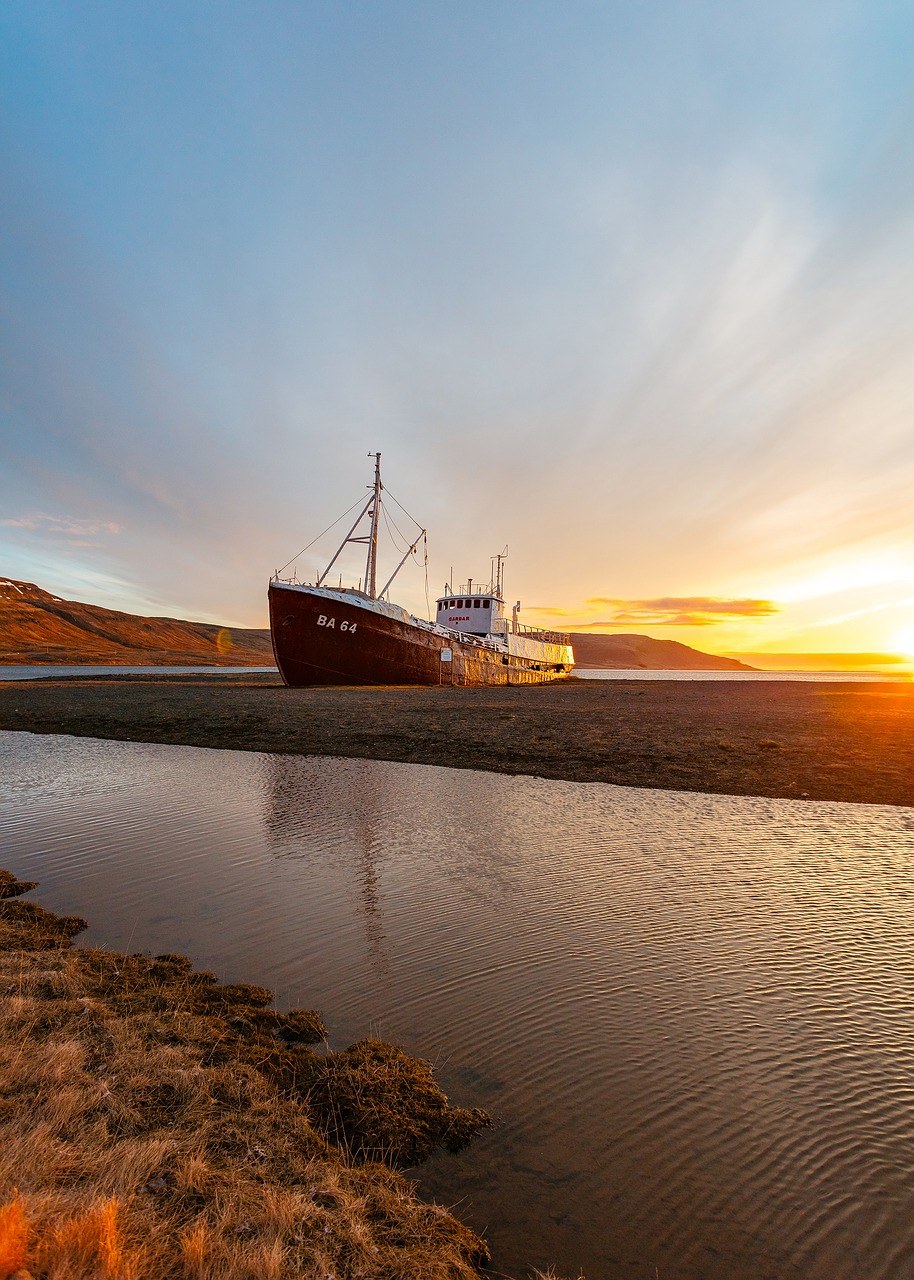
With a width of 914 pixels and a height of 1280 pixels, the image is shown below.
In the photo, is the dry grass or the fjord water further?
the fjord water

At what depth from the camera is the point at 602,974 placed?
229 inches

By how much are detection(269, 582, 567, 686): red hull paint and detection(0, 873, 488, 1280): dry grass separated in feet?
116

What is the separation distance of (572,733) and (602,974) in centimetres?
1611

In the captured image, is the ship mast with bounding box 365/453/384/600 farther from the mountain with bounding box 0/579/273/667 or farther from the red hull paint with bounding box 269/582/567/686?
the mountain with bounding box 0/579/273/667

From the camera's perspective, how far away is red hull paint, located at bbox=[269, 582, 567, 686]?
3972cm

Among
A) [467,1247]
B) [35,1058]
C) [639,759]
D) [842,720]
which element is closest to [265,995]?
[35,1058]

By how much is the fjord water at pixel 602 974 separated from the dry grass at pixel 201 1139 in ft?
1.21

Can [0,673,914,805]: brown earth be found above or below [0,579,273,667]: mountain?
below

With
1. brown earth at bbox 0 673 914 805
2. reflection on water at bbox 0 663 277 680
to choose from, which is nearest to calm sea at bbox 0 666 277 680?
reflection on water at bbox 0 663 277 680

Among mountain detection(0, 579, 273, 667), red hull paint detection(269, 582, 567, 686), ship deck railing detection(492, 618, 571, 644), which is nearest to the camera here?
red hull paint detection(269, 582, 567, 686)

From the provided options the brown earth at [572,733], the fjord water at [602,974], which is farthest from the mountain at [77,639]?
the fjord water at [602,974]

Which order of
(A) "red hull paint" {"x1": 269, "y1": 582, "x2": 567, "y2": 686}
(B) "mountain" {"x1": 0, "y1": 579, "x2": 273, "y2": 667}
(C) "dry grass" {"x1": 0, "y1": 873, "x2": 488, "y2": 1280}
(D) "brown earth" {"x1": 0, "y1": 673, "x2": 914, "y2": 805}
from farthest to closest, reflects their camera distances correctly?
(B) "mountain" {"x1": 0, "y1": 579, "x2": 273, "y2": 667}
(A) "red hull paint" {"x1": 269, "y1": 582, "x2": 567, "y2": 686}
(D) "brown earth" {"x1": 0, "y1": 673, "x2": 914, "y2": 805}
(C) "dry grass" {"x1": 0, "y1": 873, "x2": 488, "y2": 1280}

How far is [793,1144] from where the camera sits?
12.5ft

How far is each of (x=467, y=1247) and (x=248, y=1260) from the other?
1061 millimetres
